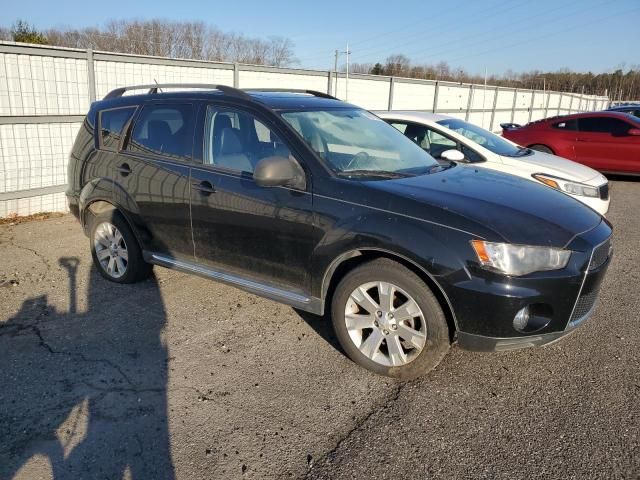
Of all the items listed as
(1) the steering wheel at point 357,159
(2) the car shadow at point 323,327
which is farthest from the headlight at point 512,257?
(2) the car shadow at point 323,327

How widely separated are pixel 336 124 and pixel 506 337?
Answer: 213 centimetres

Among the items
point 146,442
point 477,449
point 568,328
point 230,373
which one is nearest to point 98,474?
point 146,442

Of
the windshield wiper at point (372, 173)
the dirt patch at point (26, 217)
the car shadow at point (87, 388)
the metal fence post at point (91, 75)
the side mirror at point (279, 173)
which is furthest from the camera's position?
the metal fence post at point (91, 75)

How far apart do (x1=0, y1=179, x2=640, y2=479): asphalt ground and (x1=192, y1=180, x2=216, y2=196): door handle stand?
1020mm

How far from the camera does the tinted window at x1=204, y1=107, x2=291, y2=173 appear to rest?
370 centimetres

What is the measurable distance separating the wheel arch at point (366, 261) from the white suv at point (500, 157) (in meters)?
3.65

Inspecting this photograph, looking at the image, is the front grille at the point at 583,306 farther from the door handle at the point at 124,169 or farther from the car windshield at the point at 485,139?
the car windshield at the point at 485,139

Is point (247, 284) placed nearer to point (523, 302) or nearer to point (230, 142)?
point (230, 142)

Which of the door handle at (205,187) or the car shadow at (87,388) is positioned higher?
the door handle at (205,187)

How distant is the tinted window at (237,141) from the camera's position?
3699 mm

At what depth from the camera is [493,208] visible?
3.12 metres

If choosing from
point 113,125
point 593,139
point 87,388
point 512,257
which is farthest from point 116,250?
point 593,139

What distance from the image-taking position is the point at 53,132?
721cm

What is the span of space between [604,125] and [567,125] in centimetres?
73
